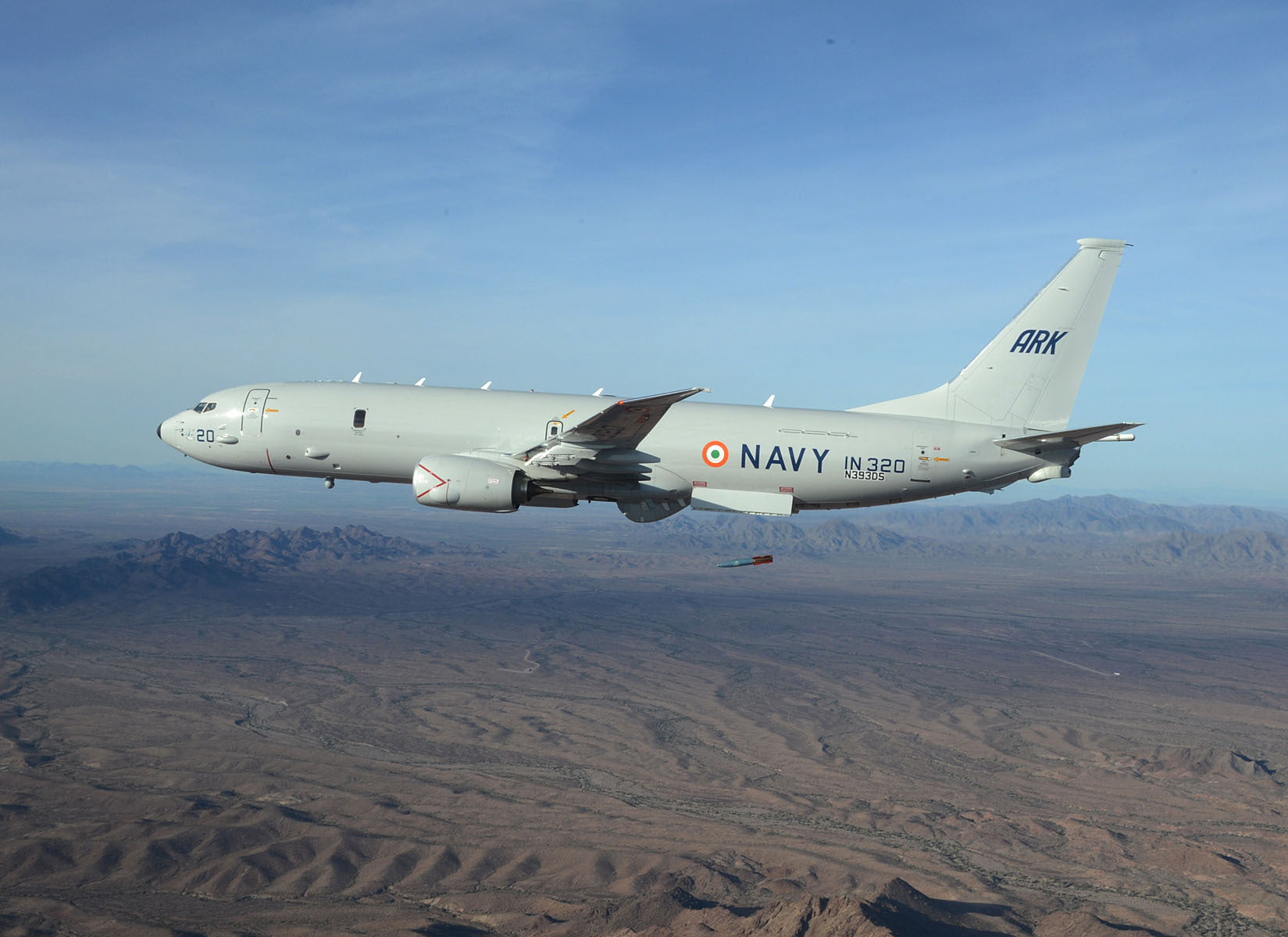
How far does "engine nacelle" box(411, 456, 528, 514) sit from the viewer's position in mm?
44844

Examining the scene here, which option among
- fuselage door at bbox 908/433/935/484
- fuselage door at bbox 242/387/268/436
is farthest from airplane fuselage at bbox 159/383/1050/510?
fuselage door at bbox 242/387/268/436

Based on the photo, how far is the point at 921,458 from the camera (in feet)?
159

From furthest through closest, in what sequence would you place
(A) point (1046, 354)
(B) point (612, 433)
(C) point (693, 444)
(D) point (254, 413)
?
(D) point (254, 413) < (A) point (1046, 354) < (C) point (693, 444) < (B) point (612, 433)

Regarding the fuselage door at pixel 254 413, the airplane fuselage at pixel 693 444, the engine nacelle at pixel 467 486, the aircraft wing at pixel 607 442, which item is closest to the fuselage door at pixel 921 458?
the airplane fuselage at pixel 693 444

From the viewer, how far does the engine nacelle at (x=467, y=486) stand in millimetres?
44844

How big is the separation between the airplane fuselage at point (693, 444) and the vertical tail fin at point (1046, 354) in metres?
1.26

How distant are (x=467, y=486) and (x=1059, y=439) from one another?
27.9 metres

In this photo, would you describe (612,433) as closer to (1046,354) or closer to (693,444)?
(693,444)

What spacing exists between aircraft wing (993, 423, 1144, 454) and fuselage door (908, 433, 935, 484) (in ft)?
10.9

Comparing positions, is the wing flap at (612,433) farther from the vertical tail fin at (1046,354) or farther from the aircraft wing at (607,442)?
the vertical tail fin at (1046,354)

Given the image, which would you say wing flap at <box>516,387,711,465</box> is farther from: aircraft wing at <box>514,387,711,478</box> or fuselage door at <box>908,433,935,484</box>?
fuselage door at <box>908,433,935,484</box>

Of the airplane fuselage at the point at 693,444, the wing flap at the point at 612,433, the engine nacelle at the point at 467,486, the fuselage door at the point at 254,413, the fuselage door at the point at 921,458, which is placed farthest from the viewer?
the fuselage door at the point at 254,413

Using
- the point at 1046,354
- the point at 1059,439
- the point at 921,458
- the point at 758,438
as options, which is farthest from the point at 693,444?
the point at 1046,354

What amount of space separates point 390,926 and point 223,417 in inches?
6800
